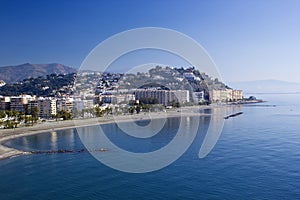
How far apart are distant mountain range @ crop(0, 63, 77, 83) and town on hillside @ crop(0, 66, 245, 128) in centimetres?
2935

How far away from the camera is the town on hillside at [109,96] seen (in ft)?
42.9

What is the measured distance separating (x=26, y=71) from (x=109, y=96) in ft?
173

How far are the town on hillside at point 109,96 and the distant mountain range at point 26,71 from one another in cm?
2935

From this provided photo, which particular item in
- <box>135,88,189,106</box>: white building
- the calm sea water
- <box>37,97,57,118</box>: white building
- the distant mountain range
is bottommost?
the calm sea water

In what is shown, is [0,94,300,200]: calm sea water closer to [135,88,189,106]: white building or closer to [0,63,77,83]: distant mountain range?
[135,88,189,106]: white building

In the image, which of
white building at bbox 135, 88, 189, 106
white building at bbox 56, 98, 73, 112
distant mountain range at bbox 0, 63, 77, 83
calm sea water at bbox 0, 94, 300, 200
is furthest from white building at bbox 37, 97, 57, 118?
distant mountain range at bbox 0, 63, 77, 83

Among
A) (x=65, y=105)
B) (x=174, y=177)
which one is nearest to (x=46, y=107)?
(x=65, y=105)

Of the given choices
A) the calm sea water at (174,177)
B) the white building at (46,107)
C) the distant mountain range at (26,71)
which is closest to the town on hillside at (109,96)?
the white building at (46,107)

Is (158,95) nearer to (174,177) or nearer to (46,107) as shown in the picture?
(46,107)

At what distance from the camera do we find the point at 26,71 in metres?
64.1

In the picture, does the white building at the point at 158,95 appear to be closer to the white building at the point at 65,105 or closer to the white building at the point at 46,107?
the white building at the point at 65,105

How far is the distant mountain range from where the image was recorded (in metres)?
58.6

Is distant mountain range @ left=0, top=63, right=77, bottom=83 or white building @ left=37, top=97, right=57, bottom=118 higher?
distant mountain range @ left=0, top=63, right=77, bottom=83

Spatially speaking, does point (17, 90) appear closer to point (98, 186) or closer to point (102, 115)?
point (102, 115)
